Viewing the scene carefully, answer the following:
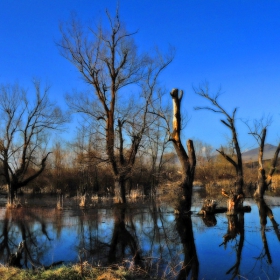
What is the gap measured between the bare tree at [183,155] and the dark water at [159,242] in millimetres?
1308

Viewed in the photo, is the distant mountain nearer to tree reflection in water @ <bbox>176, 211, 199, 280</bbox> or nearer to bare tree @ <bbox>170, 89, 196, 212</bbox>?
bare tree @ <bbox>170, 89, 196, 212</bbox>

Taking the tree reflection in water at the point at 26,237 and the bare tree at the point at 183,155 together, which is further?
the bare tree at the point at 183,155

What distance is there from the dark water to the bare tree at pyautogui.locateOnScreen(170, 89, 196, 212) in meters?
1.31

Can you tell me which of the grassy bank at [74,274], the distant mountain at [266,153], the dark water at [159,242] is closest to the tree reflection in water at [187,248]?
the dark water at [159,242]

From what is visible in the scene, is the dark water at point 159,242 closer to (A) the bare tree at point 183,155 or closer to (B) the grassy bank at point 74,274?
(B) the grassy bank at point 74,274

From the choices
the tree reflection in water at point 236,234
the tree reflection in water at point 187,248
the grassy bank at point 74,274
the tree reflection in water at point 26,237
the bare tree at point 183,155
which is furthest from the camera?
the bare tree at point 183,155

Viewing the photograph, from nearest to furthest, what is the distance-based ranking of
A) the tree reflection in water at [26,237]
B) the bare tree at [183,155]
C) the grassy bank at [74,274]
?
1. the grassy bank at [74,274]
2. the tree reflection in water at [26,237]
3. the bare tree at [183,155]

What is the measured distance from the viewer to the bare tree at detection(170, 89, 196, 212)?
15.9 metres

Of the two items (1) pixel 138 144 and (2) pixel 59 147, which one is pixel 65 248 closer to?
(1) pixel 138 144

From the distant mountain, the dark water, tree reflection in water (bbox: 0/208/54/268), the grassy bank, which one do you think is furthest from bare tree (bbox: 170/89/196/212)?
the distant mountain

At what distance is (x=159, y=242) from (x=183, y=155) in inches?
281

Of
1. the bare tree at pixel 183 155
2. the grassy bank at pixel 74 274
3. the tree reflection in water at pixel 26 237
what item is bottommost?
the tree reflection in water at pixel 26 237

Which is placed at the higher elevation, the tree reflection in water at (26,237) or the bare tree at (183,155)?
the bare tree at (183,155)

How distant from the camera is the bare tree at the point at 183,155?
15.9 meters
